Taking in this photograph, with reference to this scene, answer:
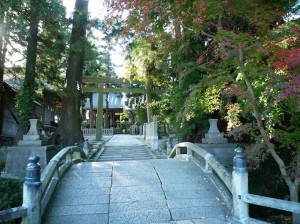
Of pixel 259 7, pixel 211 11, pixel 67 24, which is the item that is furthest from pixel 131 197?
pixel 67 24

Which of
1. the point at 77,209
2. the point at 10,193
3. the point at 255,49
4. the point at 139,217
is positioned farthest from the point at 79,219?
the point at 255,49

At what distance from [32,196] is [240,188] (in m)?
3.35

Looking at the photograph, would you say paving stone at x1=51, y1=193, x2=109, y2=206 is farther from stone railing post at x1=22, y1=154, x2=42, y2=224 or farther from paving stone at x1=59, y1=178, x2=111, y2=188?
stone railing post at x1=22, y1=154, x2=42, y2=224

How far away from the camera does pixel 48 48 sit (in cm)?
1388

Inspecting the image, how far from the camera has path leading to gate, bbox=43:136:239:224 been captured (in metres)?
4.57

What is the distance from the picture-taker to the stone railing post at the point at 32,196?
159 inches

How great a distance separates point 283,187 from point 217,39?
18.0 feet

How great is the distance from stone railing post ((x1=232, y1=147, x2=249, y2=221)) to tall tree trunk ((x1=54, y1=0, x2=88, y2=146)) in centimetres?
1046

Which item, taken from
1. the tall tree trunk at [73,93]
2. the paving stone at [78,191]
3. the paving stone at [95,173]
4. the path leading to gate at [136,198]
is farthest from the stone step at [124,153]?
the paving stone at [78,191]

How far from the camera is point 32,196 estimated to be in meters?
4.11

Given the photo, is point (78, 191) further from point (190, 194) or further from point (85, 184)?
point (190, 194)

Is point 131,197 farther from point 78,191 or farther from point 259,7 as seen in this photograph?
point 259,7

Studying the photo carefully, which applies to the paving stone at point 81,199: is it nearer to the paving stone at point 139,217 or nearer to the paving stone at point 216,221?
the paving stone at point 139,217

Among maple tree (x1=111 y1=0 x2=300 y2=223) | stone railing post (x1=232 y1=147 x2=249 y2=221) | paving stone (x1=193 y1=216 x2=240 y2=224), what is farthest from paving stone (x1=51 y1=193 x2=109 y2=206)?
maple tree (x1=111 y1=0 x2=300 y2=223)
